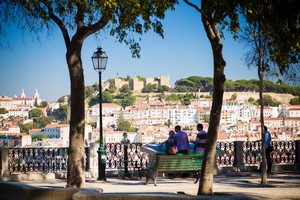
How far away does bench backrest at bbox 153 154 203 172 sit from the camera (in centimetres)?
1323

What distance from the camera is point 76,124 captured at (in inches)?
469

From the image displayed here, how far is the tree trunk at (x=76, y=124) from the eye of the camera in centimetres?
1190

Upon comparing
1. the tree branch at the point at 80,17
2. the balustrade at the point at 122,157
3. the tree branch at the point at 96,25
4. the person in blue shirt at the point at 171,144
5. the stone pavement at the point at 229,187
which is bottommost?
the stone pavement at the point at 229,187

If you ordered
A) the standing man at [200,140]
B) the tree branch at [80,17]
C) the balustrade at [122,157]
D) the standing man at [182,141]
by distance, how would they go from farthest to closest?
the balustrade at [122,157] → the standing man at [200,140] → the standing man at [182,141] → the tree branch at [80,17]

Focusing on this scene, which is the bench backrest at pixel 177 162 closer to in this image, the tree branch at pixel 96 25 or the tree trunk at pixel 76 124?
the tree trunk at pixel 76 124

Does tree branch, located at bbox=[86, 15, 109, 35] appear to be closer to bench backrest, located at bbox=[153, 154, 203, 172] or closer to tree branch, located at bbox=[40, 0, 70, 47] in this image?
tree branch, located at bbox=[40, 0, 70, 47]

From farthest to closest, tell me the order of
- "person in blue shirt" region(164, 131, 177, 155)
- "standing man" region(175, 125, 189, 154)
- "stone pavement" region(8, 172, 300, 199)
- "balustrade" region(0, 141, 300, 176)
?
"balustrade" region(0, 141, 300, 176) → "standing man" region(175, 125, 189, 154) → "person in blue shirt" region(164, 131, 177, 155) → "stone pavement" region(8, 172, 300, 199)

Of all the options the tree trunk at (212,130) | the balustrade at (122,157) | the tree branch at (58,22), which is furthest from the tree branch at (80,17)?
the balustrade at (122,157)

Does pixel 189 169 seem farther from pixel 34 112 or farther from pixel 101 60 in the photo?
pixel 34 112

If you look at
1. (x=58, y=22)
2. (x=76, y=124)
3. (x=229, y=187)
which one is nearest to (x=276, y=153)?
(x=229, y=187)

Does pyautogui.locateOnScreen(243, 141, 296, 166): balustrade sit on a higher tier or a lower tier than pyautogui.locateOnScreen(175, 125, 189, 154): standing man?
lower

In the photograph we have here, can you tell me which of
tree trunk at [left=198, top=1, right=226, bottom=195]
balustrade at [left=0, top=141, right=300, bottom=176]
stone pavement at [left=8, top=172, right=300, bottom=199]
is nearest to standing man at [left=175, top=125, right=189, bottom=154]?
stone pavement at [left=8, top=172, right=300, bottom=199]

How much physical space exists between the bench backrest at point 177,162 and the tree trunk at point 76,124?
6.90 ft

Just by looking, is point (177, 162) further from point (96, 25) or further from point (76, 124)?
point (96, 25)
